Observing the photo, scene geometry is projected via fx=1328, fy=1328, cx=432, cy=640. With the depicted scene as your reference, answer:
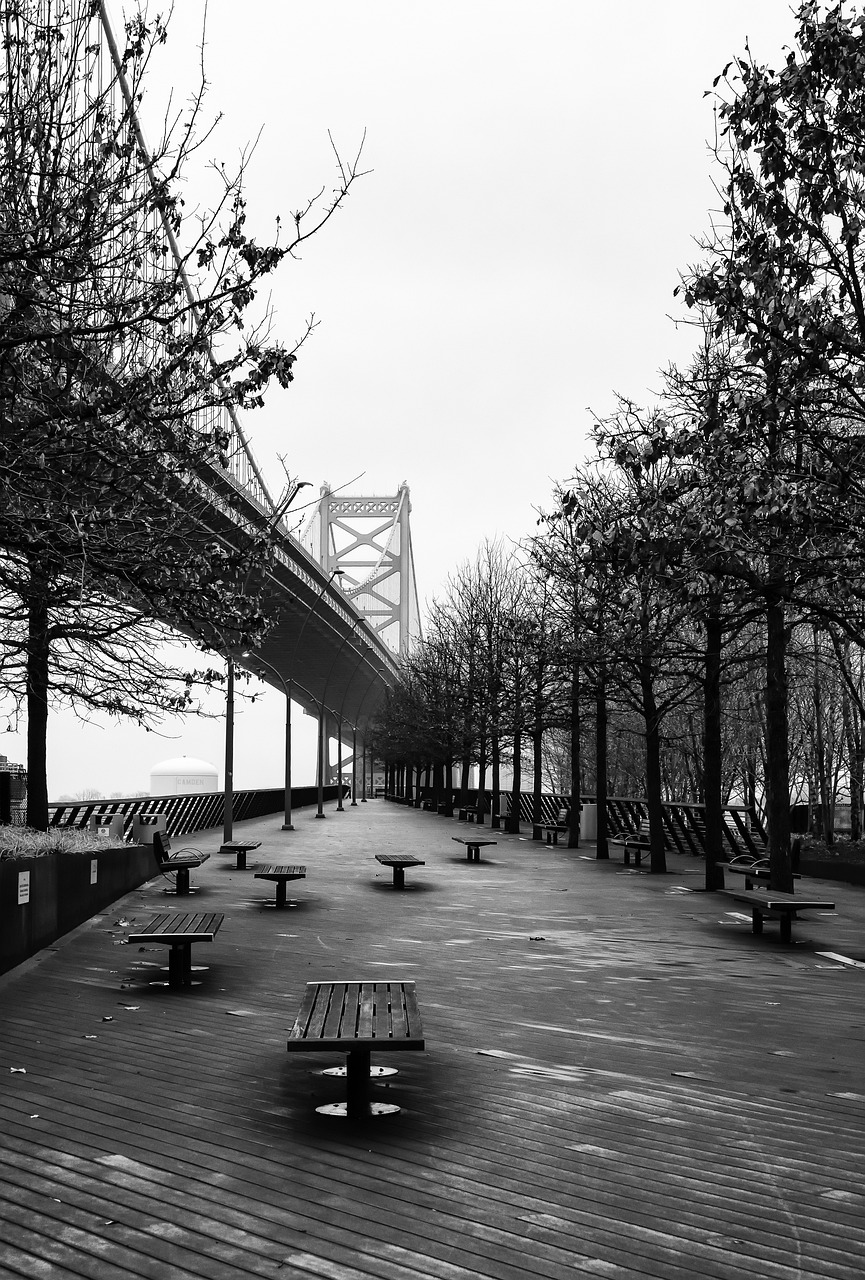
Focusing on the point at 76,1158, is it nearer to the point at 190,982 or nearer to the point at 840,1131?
the point at 840,1131

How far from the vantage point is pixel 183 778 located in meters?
68.7

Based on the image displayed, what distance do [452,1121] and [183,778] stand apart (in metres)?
64.4

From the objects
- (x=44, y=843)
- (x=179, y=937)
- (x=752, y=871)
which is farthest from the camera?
(x=752, y=871)

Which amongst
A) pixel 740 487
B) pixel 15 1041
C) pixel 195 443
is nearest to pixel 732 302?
→ pixel 740 487

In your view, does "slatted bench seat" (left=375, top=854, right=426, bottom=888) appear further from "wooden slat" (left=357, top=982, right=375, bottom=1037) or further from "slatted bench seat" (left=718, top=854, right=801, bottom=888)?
"wooden slat" (left=357, top=982, right=375, bottom=1037)

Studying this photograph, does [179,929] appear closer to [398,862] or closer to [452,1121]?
[452,1121]

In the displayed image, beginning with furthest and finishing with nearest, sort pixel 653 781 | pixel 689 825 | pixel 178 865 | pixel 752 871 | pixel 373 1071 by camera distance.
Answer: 1. pixel 689 825
2. pixel 653 781
3. pixel 752 871
4. pixel 178 865
5. pixel 373 1071

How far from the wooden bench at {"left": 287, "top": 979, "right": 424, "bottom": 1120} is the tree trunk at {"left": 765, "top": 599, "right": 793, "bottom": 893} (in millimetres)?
9856

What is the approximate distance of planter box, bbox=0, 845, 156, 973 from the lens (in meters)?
10.0

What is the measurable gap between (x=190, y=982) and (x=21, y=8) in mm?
6726

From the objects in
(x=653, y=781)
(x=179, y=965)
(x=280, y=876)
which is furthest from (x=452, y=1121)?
(x=653, y=781)

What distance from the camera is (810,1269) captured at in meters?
4.20

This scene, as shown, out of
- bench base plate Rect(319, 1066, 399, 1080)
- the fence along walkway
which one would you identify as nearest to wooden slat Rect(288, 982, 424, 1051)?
bench base plate Rect(319, 1066, 399, 1080)

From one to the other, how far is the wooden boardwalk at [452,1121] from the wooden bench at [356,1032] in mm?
171
